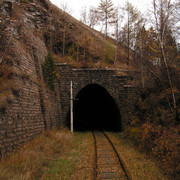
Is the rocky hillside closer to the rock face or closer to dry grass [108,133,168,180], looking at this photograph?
the rock face

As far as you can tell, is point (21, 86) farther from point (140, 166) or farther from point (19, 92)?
point (140, 166)

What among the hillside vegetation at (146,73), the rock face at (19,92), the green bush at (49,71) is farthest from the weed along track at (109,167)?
the green bush at (49,71)

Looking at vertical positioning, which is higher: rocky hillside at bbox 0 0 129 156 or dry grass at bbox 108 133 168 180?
rocky hillside at bbox 0 0 129 156

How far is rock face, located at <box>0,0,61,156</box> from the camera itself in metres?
6.77

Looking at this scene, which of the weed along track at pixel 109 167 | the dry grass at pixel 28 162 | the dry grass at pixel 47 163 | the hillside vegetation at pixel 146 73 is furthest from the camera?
the hillside vegetation at pixel 146 73

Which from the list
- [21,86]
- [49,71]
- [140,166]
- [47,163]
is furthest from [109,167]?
[49,71]

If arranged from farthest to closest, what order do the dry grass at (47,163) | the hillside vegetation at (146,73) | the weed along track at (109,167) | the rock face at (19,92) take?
1. the hillside vegetation at (146,73)
2. the rock face at (19,92)
3. the weed along track at (109,167)
4. the dry grass at (47,163)

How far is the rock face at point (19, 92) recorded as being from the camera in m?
6.77

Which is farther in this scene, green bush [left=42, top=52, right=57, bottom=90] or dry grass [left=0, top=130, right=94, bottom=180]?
green bush [left=42, top=52, right=57, bottom=90]

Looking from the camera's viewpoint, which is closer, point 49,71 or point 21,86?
point 21,86

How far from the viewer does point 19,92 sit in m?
8.13

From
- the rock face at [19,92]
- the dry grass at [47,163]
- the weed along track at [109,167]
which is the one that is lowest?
the weed along track at [109,167]

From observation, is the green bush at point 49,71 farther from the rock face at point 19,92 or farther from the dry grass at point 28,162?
the dry grass at point 28,162

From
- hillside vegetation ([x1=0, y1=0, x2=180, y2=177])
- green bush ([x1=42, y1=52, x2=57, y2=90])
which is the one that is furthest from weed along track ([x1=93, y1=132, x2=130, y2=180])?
green bush ([x1=42, y1=52, x2=57, y2=90])
